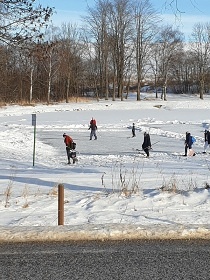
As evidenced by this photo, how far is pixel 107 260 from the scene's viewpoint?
501 cm

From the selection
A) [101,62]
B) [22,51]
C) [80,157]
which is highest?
[101,62]

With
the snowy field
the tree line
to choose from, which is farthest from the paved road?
the tree line

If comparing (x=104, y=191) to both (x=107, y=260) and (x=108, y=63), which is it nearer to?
(x=107, y=260)

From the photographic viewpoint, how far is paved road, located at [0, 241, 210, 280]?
15.0 ft

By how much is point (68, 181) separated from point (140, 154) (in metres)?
11.8

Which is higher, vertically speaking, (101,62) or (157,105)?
(101,62)

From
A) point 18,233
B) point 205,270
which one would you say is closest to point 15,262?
point 18,233

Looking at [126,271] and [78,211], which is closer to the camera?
[126,271]

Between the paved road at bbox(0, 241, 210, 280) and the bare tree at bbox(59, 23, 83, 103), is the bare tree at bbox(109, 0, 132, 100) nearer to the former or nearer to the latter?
the bare tree at bbox(59, 23, 83, 103)

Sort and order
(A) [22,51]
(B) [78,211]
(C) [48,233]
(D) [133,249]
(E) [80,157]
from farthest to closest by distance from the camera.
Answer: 1. (E) [80,157]
2. (A) [22,51]
3. (B) [78,211]
4. (C) [48,233]
5. (D) [133,249]

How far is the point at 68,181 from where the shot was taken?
1247 centimetres

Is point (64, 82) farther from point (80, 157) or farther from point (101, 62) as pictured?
point (80, 157)

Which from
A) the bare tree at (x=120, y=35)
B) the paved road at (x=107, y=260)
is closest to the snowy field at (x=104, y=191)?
the paved road at (x=107, y=260)


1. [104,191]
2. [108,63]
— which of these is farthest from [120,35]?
[104,191]
